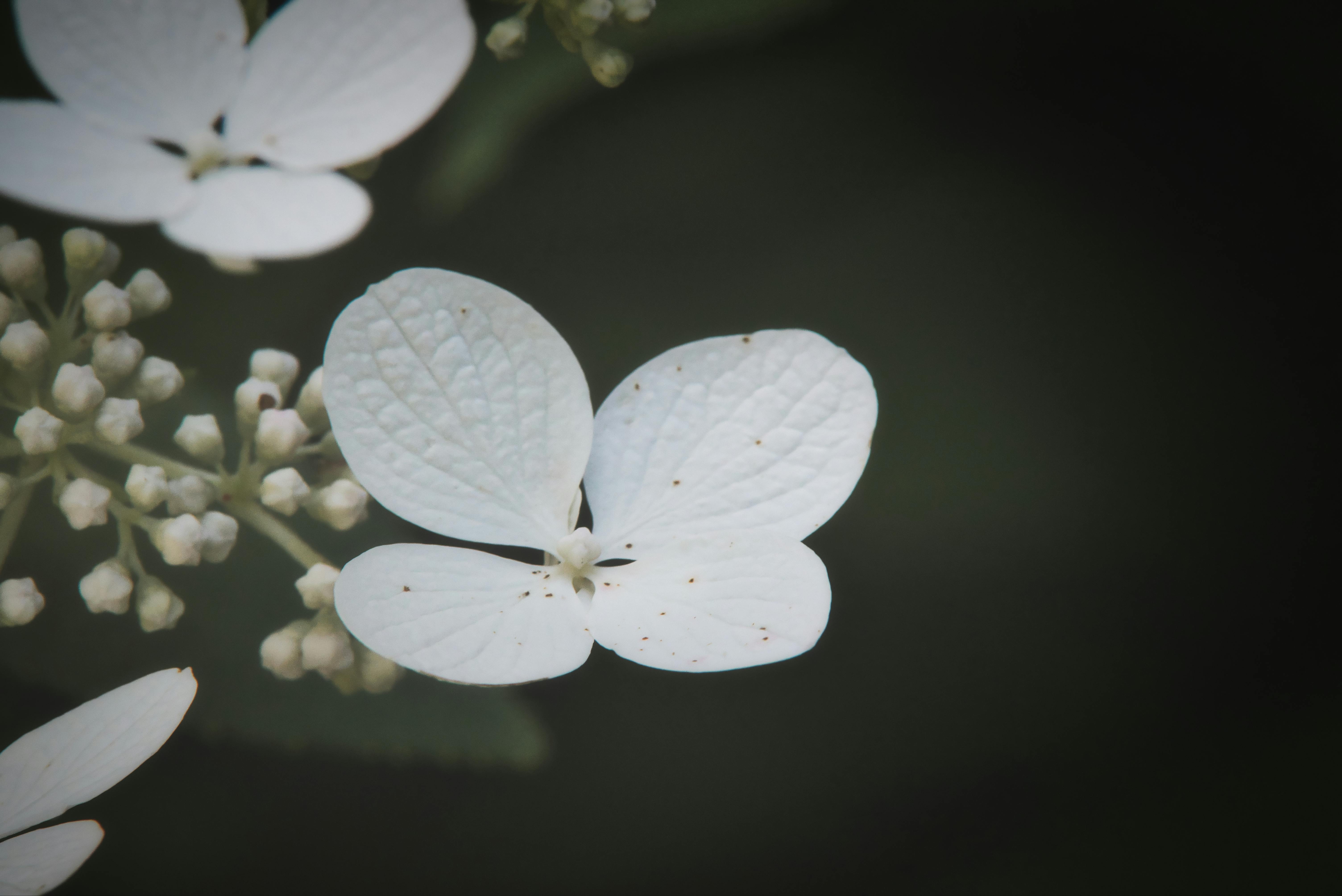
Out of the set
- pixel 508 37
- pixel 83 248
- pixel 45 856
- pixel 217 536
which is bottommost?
pixel 45 856

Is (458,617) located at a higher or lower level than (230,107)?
lower

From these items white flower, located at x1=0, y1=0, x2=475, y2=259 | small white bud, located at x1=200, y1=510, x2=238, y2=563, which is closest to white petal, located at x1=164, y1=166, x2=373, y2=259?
white flower, located at x1=0, y1=0, x2=475, y2=259

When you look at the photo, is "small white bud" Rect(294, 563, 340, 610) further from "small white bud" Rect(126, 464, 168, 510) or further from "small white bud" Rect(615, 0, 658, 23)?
"small white bud" Rect(615, 0, 658, 23)

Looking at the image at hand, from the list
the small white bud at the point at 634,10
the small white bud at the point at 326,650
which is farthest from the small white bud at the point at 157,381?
the small white bud at the point at 634,10

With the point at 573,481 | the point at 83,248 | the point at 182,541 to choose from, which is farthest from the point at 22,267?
the point at 573,481

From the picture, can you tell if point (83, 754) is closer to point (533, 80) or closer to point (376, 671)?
point (376, 671)

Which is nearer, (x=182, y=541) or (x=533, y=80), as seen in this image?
(x=182, y=541)

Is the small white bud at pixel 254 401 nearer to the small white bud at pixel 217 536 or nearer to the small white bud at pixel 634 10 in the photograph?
the small white bud at pixel 217 536
